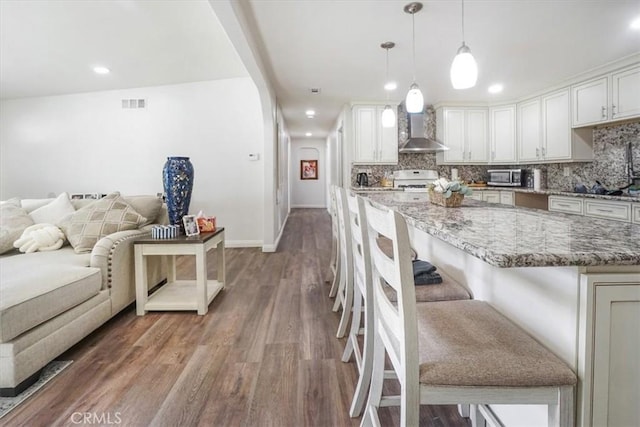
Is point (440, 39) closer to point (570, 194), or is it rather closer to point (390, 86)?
point (390, 86)

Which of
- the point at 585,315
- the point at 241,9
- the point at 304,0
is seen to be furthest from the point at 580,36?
the point at 585,315

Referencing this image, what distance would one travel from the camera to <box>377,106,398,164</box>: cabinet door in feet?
18.1

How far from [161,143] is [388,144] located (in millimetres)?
3597

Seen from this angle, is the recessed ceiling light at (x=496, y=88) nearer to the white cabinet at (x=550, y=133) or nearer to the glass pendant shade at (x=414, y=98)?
the white cabinet at (x=550, y=133)

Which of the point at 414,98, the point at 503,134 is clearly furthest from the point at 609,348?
the point at 503,134

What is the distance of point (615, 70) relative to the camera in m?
3.67

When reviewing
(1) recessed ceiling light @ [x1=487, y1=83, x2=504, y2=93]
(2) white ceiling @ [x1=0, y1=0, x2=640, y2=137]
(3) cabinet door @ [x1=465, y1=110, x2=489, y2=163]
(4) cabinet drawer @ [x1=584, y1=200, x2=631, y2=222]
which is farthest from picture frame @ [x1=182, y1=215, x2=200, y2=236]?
(3) cabinet door @ [x1=465, y1=110, x2=489, y2=163]

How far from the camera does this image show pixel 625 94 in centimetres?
357

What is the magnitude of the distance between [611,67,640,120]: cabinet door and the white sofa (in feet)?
16.4

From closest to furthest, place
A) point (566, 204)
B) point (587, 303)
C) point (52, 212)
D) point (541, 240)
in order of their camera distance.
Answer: point (587, 303)
point (541, 240)
point (52, 212)
point (566, 204)

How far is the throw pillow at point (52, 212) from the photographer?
9.60ft

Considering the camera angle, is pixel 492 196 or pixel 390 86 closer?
pixel 390 86

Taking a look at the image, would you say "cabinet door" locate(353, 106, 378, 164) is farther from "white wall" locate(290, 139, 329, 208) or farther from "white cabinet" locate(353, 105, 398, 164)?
"white wall" locate(290, 139, 329, 208)

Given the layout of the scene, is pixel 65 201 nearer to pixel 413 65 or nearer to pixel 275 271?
pixel 275 271
